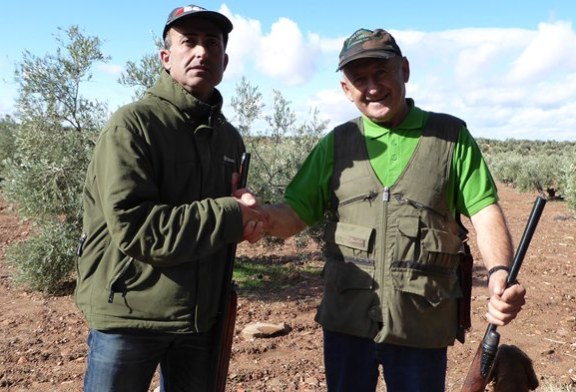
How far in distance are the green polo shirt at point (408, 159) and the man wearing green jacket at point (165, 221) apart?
538mm

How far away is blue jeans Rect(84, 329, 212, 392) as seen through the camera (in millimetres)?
2469

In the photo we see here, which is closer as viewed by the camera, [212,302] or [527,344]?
[212,302]

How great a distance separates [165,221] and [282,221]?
799 millimetres

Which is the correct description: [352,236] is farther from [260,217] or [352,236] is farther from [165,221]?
[165,221]

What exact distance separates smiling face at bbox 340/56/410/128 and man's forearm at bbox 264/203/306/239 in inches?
25.9

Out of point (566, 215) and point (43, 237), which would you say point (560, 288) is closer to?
point (43, 237)

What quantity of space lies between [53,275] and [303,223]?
235 inches

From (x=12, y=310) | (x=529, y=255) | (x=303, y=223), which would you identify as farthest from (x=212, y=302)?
(x=529, y=255)

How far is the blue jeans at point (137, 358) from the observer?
2469 millimetres

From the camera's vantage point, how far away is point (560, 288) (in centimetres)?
812

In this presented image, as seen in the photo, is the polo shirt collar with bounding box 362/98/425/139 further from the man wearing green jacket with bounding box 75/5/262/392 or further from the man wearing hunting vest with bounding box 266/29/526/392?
the man wearing green jacket with bounding box 75/5/262/392

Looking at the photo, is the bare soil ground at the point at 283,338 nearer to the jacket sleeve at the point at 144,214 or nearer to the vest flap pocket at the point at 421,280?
the vest flap pocket at the point at 421,280

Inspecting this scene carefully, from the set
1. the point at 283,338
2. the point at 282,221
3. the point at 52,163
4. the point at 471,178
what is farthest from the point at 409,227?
the point at 52,163

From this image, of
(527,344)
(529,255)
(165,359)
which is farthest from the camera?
(529,255)
